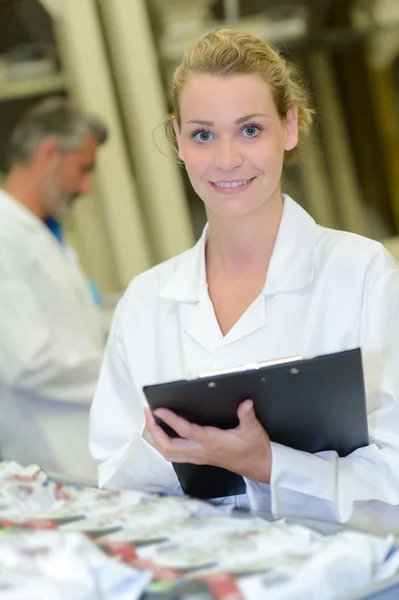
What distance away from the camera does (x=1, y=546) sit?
1010 millimetres

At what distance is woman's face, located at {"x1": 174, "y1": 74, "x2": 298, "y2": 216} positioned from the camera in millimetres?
1313

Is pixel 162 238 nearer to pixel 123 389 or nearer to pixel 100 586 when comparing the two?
pixel 123 389

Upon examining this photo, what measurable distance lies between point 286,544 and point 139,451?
1.50 ft

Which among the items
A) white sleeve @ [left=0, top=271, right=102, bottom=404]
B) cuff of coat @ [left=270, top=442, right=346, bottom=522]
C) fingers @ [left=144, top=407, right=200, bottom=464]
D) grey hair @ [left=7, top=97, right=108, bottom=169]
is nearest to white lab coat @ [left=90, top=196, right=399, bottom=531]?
cuff of coat @ [left=270, top=442, right=346, bottom=522]

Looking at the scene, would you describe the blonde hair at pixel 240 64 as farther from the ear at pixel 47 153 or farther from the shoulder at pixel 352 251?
the ear at pixel 47 153

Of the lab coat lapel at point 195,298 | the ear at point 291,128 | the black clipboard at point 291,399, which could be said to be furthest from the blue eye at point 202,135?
the black clipboard at point 291,399

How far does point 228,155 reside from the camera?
1308mm

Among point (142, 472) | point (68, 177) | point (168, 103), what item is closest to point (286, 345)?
point (142, 472)

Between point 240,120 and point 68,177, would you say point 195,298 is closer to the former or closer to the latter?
point 240,120

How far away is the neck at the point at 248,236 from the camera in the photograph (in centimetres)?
143

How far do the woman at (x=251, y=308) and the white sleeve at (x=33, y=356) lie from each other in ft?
2.92

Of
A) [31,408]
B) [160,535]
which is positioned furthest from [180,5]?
[160,535]

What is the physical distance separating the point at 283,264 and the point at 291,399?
29cm

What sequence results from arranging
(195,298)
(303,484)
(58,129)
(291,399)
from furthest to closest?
(58,129), (195,298), (303,484), (291,399)
